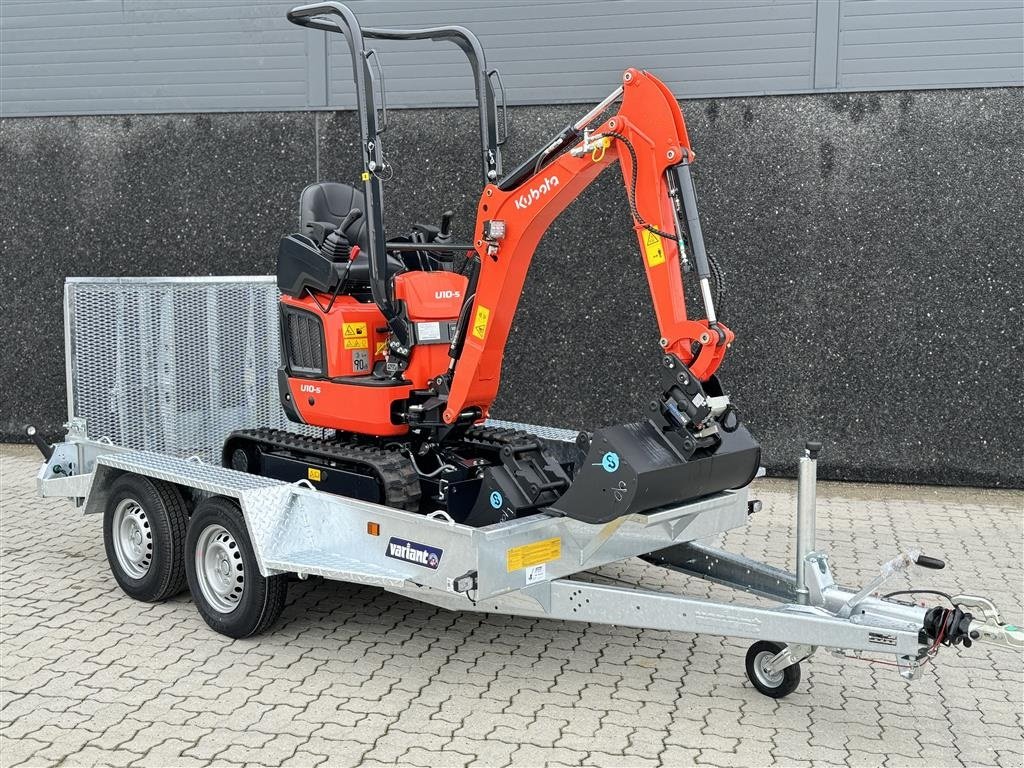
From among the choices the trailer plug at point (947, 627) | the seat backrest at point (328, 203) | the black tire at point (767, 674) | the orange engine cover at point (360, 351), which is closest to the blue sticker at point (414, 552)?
the orange engine cover at point (360, 351)

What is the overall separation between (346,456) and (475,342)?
89 cm

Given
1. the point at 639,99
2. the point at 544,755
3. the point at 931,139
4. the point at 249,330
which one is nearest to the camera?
the point at 544,755

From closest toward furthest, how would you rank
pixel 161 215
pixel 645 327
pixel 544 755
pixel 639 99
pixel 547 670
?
pixel 544 755
pixel 639 99
pixel 547 670
pixel 645 327
pixel 161 215

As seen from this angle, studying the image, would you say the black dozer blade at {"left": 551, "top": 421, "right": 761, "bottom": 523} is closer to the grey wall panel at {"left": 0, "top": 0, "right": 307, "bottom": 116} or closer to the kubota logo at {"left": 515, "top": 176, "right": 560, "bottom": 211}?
the kubota logo at {"left": 515, "top": 176, "right": 560, "bottom": 211}

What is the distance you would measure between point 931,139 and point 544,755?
6.37 m

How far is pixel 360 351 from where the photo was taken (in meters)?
5.91

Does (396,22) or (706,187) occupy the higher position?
(396,22)

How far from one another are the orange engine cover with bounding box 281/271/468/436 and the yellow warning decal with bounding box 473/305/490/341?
37 centimetres

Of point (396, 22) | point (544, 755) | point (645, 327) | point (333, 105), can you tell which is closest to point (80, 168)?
point (333, 105)

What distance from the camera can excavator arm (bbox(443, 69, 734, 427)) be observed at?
456 centimetres

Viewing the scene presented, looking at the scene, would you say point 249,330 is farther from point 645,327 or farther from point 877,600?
point 877,600

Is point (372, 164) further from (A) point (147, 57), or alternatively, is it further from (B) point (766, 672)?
(A) point (147, 57)

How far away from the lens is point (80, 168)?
10.4 metres

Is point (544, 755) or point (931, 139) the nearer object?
point (544, 755)
